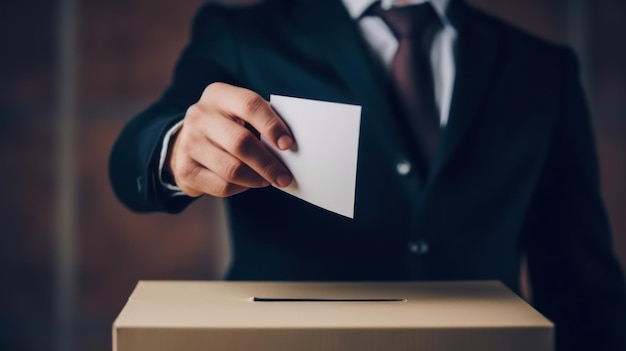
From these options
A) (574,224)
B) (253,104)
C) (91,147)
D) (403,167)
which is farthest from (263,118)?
(91,147)

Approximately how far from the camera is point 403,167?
0.72 metres

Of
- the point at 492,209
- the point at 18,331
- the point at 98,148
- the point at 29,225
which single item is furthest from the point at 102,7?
the point at 492,209

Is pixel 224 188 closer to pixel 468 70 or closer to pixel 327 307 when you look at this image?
pixel 327 307

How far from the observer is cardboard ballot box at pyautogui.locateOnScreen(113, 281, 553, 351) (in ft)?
1.37

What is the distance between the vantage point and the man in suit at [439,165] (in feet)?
2.41

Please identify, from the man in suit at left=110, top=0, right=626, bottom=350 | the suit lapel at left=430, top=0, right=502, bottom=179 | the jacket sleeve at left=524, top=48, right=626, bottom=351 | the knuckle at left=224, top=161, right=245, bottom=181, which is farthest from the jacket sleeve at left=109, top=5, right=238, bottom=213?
the jacket sleeve at left=524, top=48, right=626, bottom=351

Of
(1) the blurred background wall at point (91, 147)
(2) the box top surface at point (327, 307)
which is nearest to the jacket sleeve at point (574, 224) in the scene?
(2) the box top surface at point (327, 307)

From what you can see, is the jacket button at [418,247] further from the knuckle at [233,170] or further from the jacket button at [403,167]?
the knuckle at [233,170]

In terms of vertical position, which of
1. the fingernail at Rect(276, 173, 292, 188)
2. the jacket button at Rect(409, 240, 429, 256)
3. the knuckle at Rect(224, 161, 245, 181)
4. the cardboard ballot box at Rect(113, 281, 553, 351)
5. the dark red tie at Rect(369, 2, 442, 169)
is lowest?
the cardboard ballot box at Rect(113, 281, 553, 351)

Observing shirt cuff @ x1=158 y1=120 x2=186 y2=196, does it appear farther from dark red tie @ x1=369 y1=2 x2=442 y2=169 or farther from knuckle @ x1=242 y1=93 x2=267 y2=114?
dark red tie @ x1=369 y1=2 x2=442 y2=169

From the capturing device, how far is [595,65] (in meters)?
1.27

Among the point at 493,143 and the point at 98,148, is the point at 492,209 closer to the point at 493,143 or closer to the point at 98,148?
the point at 493,143

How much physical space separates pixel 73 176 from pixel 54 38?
229 millimetres

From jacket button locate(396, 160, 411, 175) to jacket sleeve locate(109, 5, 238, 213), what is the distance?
184mm
